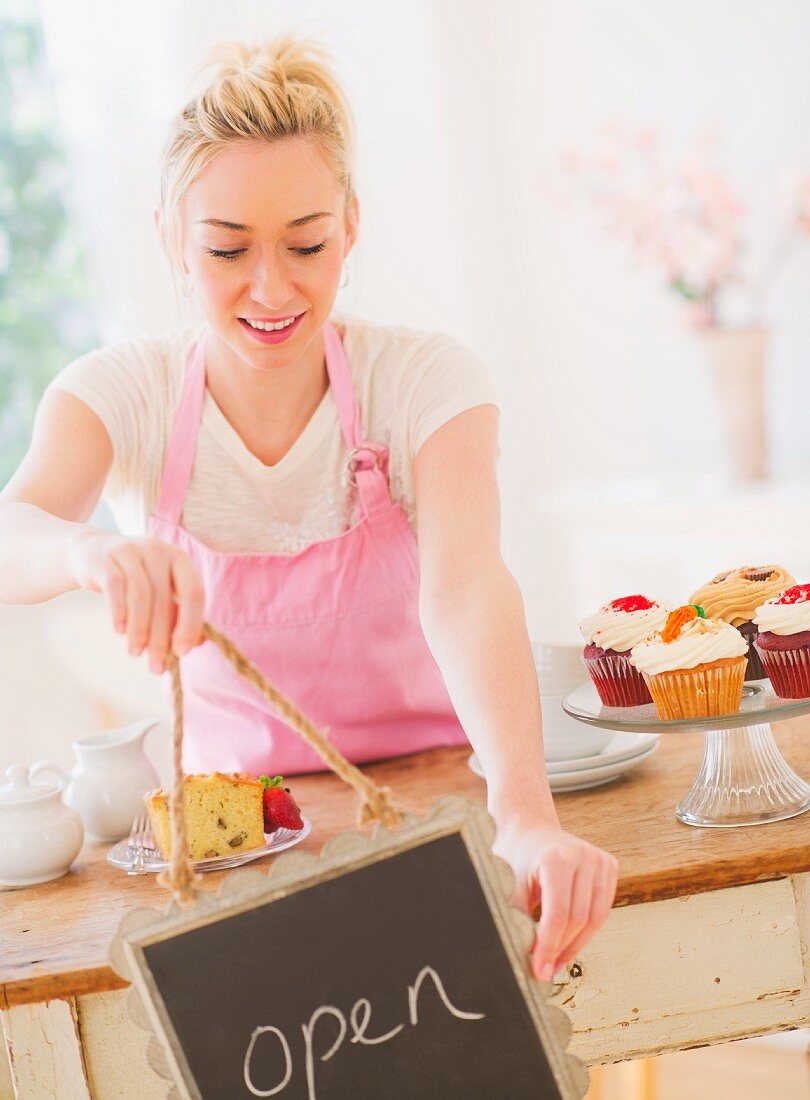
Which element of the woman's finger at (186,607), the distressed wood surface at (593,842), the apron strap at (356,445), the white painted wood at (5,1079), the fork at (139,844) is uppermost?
the apron strap at (356,445)

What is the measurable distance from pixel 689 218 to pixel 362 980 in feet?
8.92

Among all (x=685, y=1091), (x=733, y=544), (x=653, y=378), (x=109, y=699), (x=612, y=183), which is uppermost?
(x=612, y=183)

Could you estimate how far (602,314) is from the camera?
3.85 m

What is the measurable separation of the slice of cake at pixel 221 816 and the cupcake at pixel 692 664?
1.44 feet

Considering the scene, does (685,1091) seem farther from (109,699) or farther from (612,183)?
(612,183)

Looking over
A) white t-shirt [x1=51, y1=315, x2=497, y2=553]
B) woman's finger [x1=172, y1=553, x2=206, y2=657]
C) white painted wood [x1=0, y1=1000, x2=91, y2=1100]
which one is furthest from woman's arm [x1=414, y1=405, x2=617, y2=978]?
white painted wood [x1=0, y1=1000, x2=91, y2=1100]

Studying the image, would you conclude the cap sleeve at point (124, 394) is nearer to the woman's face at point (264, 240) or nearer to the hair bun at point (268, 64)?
the woman's face at point (264, 240)

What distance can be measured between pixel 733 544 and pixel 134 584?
8.09 feet

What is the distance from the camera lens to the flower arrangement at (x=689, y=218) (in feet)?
10.7

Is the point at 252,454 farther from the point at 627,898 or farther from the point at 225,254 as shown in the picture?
the point at 627,898

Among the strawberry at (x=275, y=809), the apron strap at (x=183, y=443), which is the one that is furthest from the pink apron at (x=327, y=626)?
the strawberry at (x=275, y=809)

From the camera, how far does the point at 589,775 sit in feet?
4.76

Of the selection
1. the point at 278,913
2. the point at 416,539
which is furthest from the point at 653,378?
the point at 278,913

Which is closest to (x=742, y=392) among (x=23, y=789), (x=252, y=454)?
(x=252, y=454)
